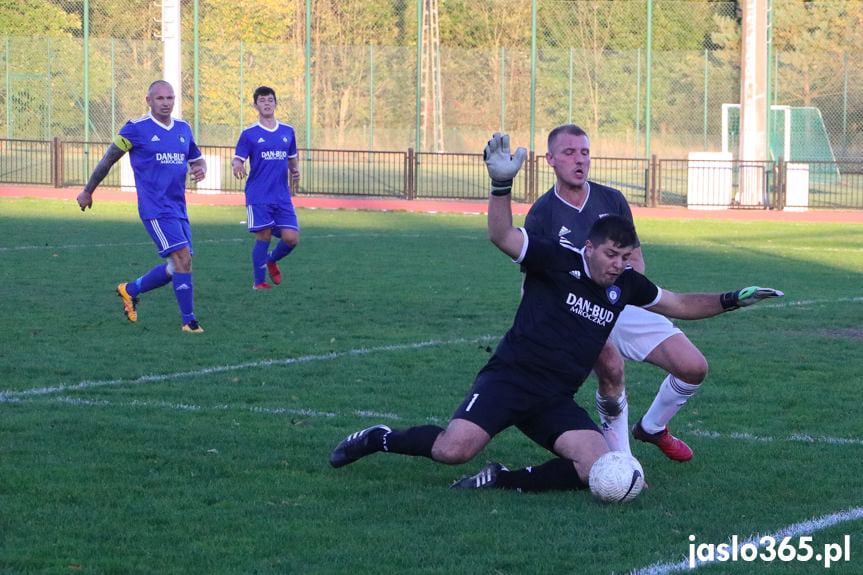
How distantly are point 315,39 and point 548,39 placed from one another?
7.87 m

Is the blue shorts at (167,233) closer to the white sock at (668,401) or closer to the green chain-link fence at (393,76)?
the white sock at (668,401)

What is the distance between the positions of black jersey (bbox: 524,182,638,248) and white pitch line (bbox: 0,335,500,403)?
3156 mm

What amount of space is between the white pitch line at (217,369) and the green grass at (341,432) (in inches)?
1.4

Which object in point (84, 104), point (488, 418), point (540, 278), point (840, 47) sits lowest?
point (488, 418)

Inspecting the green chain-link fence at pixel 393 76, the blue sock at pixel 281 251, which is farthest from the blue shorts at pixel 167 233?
the green chain-link fence at pixel 393 76

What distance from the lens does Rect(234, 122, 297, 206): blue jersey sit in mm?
13438

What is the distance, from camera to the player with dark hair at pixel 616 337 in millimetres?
5965

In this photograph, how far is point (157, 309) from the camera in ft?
37.8

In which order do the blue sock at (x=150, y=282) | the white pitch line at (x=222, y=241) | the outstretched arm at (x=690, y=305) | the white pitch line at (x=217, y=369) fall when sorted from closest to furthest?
the outstretched arm at (x=690, y=305)
the white pitch line at (x=217, y=369)
the blue sock at (x=150, y=282)
the white pitch line at (x=222, y=241)

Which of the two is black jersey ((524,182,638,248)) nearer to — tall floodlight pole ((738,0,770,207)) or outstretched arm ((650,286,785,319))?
outstretched arm ((650,286,785,319))

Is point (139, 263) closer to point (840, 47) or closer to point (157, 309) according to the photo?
point (157, 309)

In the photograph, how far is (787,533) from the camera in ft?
15.9

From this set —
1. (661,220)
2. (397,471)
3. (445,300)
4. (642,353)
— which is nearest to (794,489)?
(642,353)

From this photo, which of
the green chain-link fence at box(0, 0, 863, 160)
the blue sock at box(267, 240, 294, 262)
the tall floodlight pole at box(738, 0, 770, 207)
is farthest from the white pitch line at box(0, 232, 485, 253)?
the green chain-link fence at box(0, 0, 863, 160)
